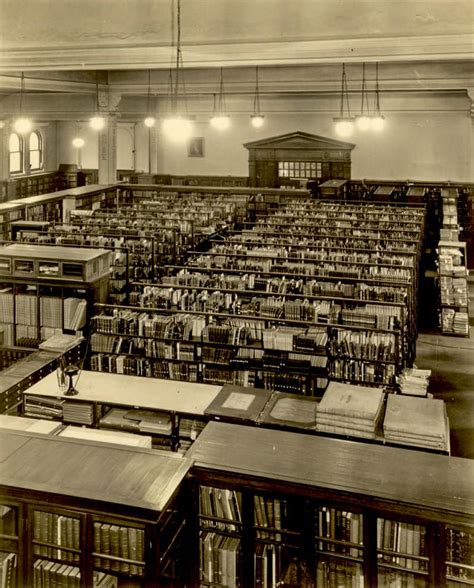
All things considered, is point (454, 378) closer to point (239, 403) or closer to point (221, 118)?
point (239, 403)

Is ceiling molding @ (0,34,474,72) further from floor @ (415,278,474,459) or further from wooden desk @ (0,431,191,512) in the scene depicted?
floor @ (415,278,474,459)

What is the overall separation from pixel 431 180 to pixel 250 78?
7.62 m

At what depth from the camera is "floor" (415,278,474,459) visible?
700 centimetres

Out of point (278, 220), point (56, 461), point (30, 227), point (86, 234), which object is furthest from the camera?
point (278, 220)

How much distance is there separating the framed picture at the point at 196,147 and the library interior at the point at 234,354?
5601 mm

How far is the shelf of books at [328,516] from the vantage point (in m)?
2.92

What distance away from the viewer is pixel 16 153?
22.1 meters

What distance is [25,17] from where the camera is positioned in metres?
4.81

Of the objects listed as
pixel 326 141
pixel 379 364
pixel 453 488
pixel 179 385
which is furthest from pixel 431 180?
pixel 453 488

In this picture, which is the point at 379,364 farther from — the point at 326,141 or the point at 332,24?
the point at 326,141

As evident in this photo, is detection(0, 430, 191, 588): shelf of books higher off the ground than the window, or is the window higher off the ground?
the window

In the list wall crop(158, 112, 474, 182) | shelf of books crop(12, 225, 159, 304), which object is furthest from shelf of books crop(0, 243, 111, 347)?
wall crop(158, 112, 474, 182)

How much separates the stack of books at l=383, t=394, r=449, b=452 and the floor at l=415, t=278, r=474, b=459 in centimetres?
249

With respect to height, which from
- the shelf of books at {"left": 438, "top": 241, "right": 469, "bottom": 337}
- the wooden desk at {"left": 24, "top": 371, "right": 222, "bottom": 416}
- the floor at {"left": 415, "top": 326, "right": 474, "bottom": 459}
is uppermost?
the shelf of books at {"left": 438, "top": 241, "right": 469, "bottom": 337}
